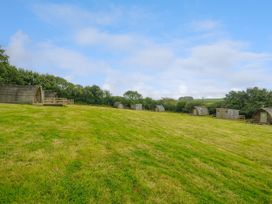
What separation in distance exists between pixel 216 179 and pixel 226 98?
178 ft

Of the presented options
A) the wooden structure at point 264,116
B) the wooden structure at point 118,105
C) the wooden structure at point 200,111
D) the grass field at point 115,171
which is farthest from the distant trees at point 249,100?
the grass field at point 115,171

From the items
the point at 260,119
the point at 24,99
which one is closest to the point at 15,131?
the point at 24,99

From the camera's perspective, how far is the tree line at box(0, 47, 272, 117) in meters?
48.8

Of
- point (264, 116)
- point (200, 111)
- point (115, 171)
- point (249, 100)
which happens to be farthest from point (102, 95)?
point (115, 171)

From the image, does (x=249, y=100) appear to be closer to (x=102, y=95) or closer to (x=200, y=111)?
(x=200, y=111)

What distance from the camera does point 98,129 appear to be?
1105 cm

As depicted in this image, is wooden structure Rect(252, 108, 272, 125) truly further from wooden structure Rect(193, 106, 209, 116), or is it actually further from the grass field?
the grass field

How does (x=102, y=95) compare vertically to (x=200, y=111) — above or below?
above

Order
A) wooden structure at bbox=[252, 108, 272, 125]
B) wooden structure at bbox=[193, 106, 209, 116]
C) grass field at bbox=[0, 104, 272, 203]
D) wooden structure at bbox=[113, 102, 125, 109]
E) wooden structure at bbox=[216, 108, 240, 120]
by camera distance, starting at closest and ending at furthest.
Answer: grass field at bbox=[0, 104, 272, 203]
wooden structure at bbox=[252, 108, 272, 125]
wooden structure at bbox=[216, 108, 240, 120]
wooden structure at bbox=[193, 106, 209, 116]
wooden structure at bbox=[113, 102, 125, 109]

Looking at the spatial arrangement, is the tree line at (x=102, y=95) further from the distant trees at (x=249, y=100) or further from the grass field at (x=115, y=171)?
the grass field at (x=115, y=171)

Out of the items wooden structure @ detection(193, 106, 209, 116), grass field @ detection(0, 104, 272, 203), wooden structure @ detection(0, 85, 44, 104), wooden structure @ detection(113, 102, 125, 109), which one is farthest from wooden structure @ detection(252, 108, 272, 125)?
wooden structure @ detection(113, 102, 125, 109)

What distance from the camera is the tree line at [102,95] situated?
48.8m

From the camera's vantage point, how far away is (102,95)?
73.6 meters

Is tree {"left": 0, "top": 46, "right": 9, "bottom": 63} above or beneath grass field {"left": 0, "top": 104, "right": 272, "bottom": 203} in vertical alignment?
above
